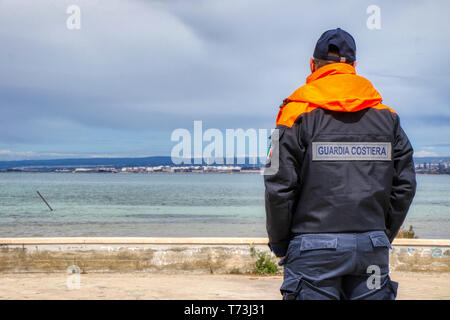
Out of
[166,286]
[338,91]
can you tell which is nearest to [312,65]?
[338,91]

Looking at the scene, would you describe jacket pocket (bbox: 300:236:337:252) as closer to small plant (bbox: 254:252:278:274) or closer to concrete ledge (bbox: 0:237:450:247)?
concrete ledge (bbox: 0:237:450:247)

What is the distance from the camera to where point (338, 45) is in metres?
2.76

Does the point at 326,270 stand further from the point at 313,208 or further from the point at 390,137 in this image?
the point at 390,137

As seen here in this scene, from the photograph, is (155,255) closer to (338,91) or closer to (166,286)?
(166,286)

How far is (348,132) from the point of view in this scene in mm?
2662

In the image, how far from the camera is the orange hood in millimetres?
2604

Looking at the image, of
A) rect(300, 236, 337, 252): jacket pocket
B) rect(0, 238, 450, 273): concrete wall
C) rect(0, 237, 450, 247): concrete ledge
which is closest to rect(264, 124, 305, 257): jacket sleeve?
rect(300, 236, 337, 252): jacket pocket

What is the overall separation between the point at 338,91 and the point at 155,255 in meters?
6.53

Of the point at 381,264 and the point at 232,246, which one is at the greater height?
the point at 381,264

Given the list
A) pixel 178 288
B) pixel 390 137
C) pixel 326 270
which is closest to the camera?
pixel 326 270

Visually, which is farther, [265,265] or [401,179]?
[265,265]

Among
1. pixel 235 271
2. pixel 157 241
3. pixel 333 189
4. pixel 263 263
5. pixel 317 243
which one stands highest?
pixel 333 189
